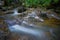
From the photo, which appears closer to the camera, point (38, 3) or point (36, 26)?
point (36, 26)

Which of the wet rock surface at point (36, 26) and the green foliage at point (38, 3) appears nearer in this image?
the wet rock surface at point (36, 26)

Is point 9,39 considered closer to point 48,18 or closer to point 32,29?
point 32,29

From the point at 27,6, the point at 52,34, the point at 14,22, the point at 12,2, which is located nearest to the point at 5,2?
the point at 12,2

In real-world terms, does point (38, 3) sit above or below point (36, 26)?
below

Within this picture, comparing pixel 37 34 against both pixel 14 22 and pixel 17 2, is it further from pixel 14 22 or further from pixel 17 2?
pixel 17 2

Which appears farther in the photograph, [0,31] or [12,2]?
[12,2]

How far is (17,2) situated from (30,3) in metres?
3.29

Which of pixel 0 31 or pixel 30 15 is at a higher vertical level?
pixel 0 31

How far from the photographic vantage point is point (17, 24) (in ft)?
25.9

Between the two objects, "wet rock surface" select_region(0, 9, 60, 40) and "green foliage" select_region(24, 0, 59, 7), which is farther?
Answer: "green foliage" select_region(24, 0, 59, 7)

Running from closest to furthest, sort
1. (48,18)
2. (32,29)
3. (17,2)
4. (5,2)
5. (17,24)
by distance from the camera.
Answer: (32,29), (17,24), (48,18), (5,2), (17,2)

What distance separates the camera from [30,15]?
9.56 meters

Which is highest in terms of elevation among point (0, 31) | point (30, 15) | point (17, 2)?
point (0, 31)

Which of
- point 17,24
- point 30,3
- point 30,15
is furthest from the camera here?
point 30,3
